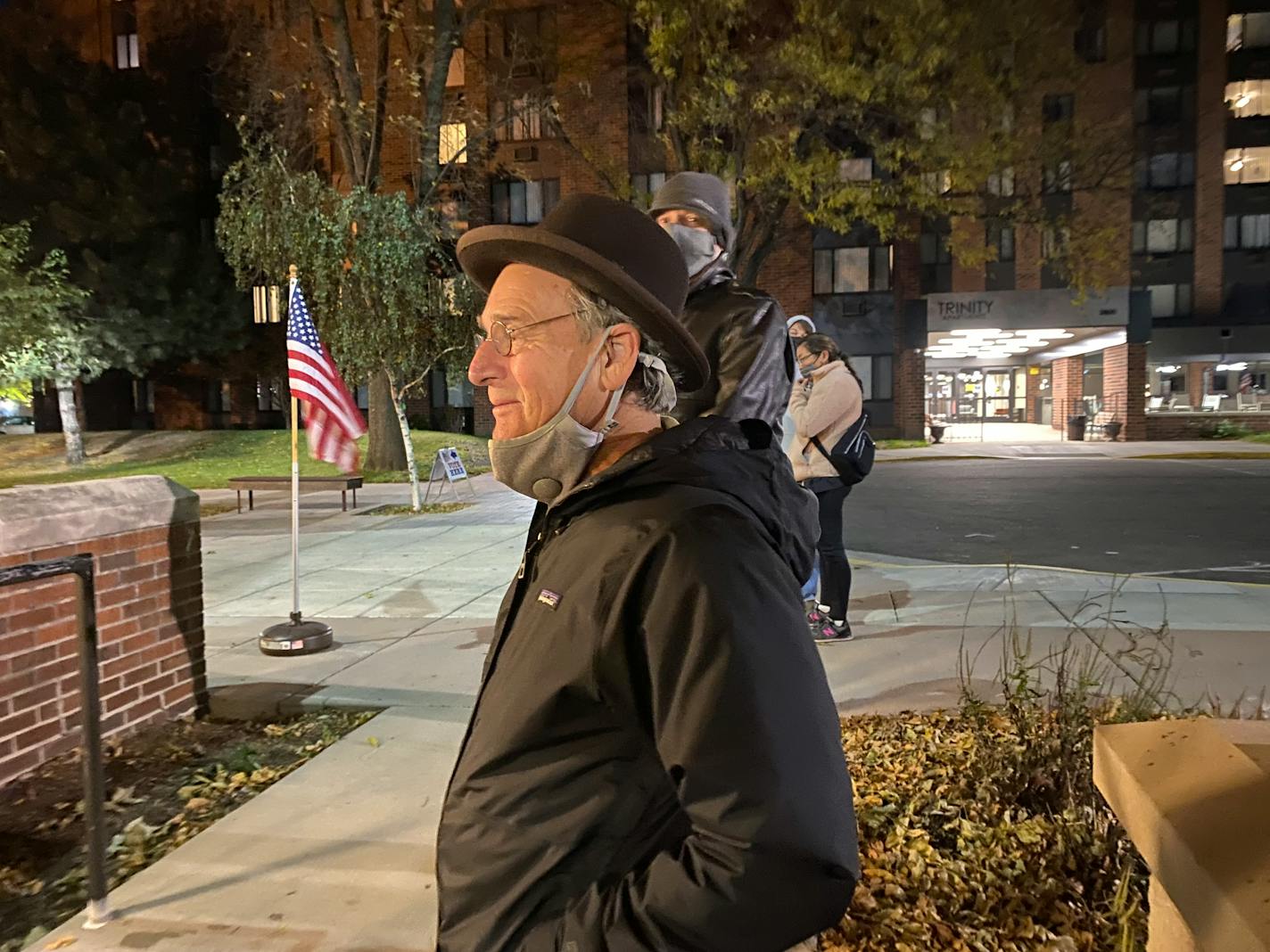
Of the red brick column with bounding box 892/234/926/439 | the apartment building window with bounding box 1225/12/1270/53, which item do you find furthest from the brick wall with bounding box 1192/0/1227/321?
the red brick column with bounding box 892/234/926/439

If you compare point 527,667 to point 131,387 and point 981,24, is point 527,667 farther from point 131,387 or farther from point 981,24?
point 131,387

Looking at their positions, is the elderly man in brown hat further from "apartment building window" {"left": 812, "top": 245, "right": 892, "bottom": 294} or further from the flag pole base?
"apartment building window" {"left": 812, "top": 245, "right": 892, "bottom": 294}

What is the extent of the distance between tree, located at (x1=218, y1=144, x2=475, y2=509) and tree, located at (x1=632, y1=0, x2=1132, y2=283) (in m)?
6.54

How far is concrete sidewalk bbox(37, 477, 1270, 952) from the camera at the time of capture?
3146 mm

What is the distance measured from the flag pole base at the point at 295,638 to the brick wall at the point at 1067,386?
1250 inches

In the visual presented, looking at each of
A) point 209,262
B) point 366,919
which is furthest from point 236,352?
point 366,919

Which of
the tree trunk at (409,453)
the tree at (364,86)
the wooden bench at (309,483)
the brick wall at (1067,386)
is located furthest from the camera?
the brick wall at (1067,386)

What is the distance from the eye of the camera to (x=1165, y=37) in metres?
30.9

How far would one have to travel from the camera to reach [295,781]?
4.18 metres

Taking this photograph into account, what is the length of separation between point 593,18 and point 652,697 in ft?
99.5

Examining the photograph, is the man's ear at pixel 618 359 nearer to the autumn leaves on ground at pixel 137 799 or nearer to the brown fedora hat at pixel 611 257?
the brown fedora hat at pixel 611 257

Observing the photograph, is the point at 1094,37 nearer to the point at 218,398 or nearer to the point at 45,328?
the point at 45,328

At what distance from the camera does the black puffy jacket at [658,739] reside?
1151mm

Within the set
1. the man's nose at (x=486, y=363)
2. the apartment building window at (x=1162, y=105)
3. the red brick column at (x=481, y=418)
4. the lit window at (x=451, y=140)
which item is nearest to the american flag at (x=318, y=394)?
the man's nose at (x=486, y=363)
